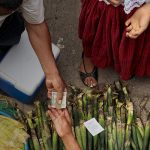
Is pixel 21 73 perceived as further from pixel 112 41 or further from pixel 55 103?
A: pixel 112 41

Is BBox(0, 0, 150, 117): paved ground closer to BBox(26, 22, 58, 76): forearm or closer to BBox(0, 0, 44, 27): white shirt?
BBox(26, 22, 58, 76): forearm

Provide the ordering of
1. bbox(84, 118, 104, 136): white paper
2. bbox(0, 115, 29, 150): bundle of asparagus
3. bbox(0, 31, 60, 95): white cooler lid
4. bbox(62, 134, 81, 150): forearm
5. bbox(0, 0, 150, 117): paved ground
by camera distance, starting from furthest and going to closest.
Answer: bbox(0, 0, 150, 117): paved ground
bbox(0, 31, 60, 95): white cooler lid
bbox(84, 118, 104, 136): white paper
bbox(0, 115, 29, 150): bundle of asparagus
bbox(62, 134, 81, 150): forearm

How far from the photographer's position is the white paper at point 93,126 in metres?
3.27

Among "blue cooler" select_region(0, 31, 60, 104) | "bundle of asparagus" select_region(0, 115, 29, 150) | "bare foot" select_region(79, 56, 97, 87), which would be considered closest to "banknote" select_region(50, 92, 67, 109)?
"bundle of asparagus" select_region(0, 115, 29, 150)

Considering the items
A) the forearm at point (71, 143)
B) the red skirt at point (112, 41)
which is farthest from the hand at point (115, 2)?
the forearm at point (71, 143)

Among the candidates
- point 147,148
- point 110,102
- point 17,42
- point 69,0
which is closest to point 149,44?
point 110,102

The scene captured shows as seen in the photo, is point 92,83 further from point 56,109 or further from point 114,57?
point 56,109

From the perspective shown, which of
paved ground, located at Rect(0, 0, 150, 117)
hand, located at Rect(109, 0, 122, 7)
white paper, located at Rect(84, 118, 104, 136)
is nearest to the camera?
hand, located at Rect(109, 0, 122, 7)

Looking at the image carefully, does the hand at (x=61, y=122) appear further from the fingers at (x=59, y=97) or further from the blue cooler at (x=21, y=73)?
the blue cooler at (x=21, y=73)

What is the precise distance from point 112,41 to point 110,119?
2.02 ft

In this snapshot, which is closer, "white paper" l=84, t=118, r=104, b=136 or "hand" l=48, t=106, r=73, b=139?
"hand" l=48, t=106, r=73, b=139

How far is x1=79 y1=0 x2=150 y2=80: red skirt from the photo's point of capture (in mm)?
3299

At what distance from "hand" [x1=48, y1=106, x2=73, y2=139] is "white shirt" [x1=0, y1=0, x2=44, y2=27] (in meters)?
0.64

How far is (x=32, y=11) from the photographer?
9.18 ft
